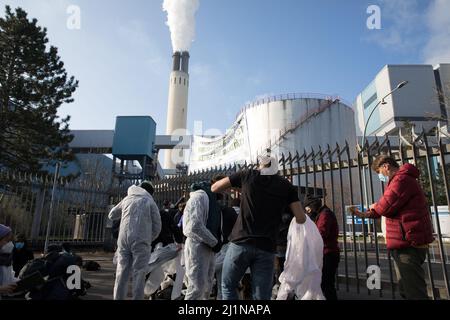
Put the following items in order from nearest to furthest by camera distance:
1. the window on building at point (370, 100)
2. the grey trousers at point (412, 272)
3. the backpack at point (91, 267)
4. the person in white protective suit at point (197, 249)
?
the grey trousers at point (412, 272) < the person in white protective suit at point (197, 249) < the backpack at point (91, 267) < the window on building at point (370, 100)

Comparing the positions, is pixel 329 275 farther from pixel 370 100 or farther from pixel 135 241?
pixel 370 100

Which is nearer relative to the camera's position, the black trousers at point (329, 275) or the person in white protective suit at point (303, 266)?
the person in white protective suit at point (303, 266)

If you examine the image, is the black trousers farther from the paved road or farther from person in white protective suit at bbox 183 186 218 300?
person in white protective suit at bbox 183 186 218 300

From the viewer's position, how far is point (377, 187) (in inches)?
1442

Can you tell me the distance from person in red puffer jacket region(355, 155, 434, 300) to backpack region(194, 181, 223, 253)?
1.95 metres

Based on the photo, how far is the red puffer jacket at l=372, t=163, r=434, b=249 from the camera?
3.31 meters

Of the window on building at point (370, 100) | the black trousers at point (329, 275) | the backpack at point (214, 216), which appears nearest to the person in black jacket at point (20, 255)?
the backpack at point (214, 216)

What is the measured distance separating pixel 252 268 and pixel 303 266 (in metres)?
0.67

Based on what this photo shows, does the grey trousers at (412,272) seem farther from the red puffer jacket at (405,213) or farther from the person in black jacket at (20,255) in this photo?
the person in black jacket at (20,255)

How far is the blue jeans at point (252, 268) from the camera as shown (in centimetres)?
294

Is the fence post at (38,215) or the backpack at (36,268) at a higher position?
the fence post at (38,215)

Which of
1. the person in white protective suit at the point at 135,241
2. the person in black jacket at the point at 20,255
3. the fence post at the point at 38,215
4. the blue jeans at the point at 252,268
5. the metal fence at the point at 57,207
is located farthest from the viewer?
the fence post at the point at 38,215
